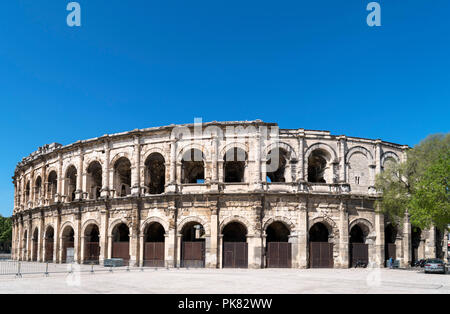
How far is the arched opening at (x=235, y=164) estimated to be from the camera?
27406mm

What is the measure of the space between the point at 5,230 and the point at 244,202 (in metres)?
61.2

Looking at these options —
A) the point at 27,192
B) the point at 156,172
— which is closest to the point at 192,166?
the point at 156,172

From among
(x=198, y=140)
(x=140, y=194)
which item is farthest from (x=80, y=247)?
(x=198, y=140)

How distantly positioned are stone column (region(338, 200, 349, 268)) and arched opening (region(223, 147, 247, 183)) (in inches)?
277

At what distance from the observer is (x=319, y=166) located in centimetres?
2997

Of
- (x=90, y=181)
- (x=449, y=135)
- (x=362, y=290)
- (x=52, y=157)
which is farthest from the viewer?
(x=52, y=157)

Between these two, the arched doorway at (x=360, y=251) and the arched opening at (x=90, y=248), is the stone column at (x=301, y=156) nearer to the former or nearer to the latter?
the arched doorway at (x=360, y=251)

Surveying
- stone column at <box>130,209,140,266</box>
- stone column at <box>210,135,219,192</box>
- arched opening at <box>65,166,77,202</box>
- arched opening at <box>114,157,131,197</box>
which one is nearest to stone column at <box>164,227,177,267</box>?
stone column at <box>130,209,140,266</box>

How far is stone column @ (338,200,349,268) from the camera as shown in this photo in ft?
85.7

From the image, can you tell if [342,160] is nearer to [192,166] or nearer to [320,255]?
[320,255]

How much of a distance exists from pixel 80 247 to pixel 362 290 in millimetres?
22957

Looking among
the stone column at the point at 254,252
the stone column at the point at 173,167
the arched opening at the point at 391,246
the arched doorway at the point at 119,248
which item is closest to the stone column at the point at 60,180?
the arched doorway at the point at 119,248

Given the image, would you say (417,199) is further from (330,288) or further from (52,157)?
(52,157)

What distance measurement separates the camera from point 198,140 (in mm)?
27297
